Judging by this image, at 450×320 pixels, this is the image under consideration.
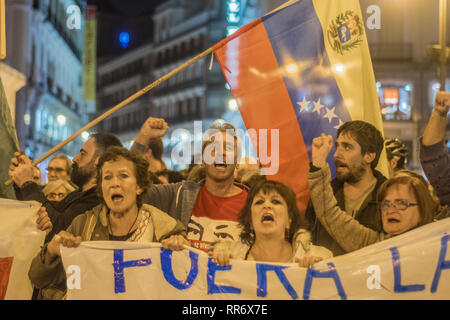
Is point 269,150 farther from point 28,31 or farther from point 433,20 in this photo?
point 28,31

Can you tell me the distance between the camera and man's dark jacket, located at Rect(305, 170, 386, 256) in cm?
419

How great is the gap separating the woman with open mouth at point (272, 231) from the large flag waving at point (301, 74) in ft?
2.92

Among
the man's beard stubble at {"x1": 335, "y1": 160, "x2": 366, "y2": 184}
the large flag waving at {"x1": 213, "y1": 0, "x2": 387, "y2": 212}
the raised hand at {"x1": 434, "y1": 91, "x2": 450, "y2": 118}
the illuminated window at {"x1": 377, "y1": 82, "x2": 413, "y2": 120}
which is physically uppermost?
the illuminated window at {"x1": 377, "y1": 82, "x2": 413, "y2": 120}

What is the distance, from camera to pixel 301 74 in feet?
16.9

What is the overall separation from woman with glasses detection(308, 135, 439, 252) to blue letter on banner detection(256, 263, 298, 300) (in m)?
0.41

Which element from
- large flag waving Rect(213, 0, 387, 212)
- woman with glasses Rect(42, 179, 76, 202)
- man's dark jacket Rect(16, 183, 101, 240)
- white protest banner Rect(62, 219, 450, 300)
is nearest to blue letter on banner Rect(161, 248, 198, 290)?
white protest banner Rect(62, 219, 450, 300)

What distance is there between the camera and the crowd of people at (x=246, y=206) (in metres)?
3.98

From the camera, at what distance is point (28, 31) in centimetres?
3288

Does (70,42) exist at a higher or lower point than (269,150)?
higher

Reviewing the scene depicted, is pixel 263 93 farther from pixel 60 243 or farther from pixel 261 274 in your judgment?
pixel 60 243

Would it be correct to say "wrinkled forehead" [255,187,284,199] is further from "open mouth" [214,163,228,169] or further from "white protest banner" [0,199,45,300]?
"white protest banner" [0,199,45,300]

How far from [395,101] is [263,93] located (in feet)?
84.1

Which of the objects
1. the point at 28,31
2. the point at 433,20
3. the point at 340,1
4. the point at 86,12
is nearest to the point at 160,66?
the point at 86,12
